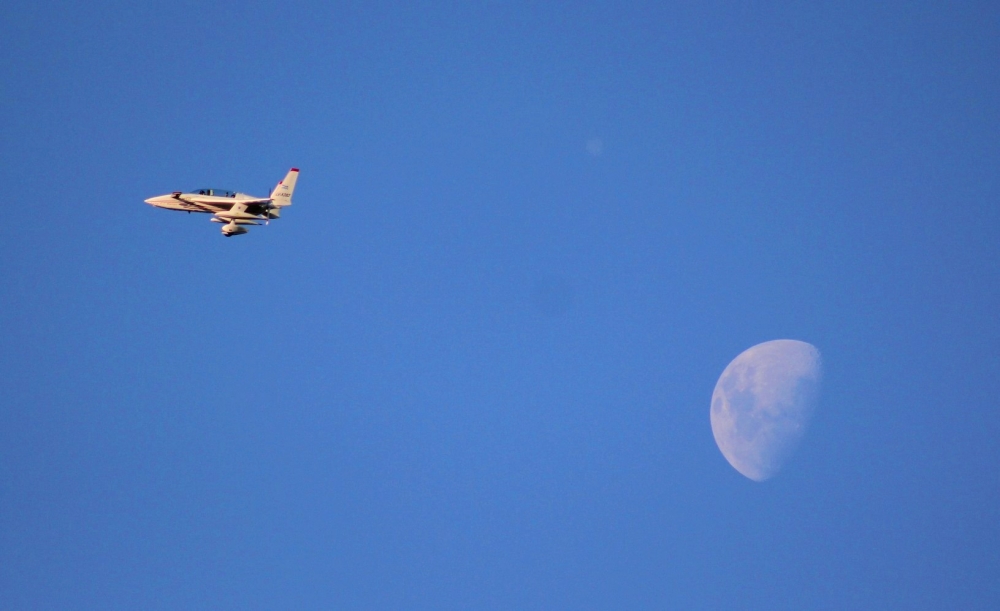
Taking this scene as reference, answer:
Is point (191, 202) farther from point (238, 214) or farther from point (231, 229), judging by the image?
point (238, 214)

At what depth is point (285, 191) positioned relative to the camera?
96.6 metres

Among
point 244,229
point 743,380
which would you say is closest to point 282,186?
point 244,229

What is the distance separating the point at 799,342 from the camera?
119m

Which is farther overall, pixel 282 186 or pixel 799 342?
pixel 799 342

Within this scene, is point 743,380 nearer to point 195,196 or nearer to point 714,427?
point 714,427

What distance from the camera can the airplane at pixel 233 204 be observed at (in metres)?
95.3

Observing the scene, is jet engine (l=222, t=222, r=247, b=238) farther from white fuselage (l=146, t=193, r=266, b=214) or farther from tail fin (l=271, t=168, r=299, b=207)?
Answer: tail fin (l=271, t=168, r=299, b=207)

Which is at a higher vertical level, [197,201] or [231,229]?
[197,201]

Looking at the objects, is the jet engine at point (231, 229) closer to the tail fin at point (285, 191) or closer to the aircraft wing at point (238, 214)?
the aircraft wing at point (238, 214)

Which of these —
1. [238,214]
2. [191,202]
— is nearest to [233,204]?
[238,214]

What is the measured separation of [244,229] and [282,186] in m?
4.41

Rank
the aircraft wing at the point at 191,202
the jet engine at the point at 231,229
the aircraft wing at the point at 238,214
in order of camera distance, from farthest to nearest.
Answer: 1. the aircraft wing at the point at 191,202
2. the jet engine at the point at 231,229
3. the aircraft wing at the point at 238,214

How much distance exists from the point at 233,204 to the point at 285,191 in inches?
161

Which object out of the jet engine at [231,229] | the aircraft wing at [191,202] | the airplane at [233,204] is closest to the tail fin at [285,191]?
the airplane at [233,204]
